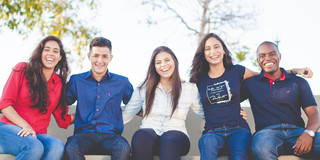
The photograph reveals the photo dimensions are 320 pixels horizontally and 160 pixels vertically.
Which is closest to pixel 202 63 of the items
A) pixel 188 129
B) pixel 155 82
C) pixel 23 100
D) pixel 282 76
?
pixel 155 82

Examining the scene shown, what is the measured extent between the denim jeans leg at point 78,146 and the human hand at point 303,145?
5.94 ft

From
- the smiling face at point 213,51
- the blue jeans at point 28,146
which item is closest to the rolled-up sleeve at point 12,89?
the blue jeans at point 28,146

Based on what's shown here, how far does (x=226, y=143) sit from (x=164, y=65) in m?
0.98

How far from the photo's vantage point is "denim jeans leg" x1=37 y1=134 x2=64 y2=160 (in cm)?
253

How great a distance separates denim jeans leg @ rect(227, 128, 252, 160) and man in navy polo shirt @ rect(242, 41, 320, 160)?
0.07m

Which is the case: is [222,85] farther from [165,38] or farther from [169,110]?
[165,38]

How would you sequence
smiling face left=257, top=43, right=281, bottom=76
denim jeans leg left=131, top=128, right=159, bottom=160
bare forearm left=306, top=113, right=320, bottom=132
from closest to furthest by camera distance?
denim jeans leg left=131, top=128, right=159, bottom=160 → bare forearm left=306, top=113, right=320, bottom=132 → smiling face left=257, top=43, right=281, bottom=76

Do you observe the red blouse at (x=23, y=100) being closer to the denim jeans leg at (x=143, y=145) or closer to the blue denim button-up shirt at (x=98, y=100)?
the blue denim button-up shirt at (x=98, y=100)

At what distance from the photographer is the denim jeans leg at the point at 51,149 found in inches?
99.5

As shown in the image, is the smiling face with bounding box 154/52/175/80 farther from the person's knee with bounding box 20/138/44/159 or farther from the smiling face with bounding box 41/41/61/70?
the person's knee with bounding box 20/138/44/159

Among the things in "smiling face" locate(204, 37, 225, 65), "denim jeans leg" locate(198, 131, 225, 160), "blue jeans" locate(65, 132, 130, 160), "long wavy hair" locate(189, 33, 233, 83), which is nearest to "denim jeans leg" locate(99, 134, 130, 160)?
"blue jeans" locate(65, 132, 130, 160)

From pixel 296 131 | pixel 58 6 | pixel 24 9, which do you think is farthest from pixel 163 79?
pixel 58 6

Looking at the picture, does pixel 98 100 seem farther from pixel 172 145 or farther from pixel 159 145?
pixel 172 145

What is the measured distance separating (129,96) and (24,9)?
3706 mm
